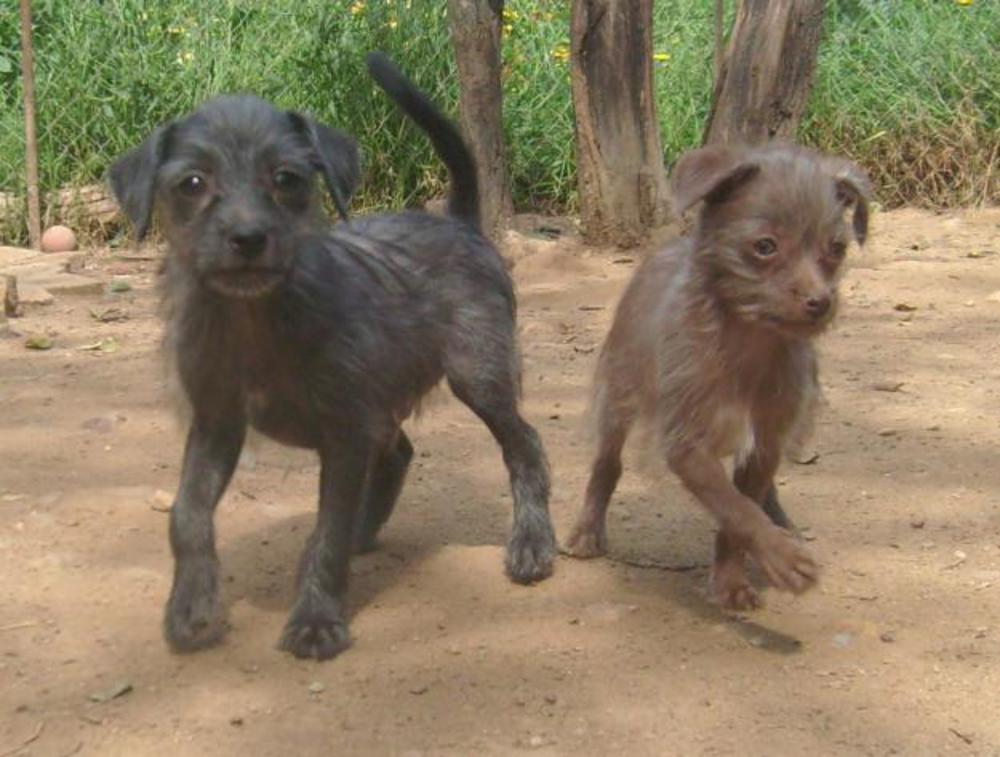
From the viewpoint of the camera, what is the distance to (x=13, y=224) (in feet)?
35.1

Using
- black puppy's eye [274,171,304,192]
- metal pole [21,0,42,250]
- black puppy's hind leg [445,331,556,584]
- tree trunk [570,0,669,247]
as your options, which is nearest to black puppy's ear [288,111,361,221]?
black puppy's eye [274,171,304,192]

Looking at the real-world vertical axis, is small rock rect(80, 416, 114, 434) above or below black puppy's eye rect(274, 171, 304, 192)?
below

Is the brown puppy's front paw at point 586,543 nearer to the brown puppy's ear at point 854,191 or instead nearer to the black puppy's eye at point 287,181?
the brown puppy's ear at point 854,191

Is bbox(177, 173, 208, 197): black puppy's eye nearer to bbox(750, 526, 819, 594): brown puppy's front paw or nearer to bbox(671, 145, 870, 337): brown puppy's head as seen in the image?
bbox(671, 145, 870, 337): brown puppy's head

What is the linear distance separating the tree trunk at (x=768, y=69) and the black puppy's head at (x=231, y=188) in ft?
15.2

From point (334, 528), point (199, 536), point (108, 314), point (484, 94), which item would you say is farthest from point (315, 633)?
point (484, 94)

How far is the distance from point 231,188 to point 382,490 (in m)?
1.52

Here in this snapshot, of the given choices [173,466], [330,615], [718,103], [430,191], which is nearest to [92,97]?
[430,191]

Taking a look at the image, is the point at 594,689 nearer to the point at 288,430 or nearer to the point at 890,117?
the point at 288,430

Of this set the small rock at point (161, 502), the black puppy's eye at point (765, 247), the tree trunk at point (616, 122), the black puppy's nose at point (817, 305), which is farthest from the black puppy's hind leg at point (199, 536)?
the tree trunk at point (616, 122)

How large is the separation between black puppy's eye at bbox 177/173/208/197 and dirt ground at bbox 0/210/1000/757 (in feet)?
3.88

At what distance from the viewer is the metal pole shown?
1008cm

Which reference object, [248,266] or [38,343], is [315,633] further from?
[38,343]

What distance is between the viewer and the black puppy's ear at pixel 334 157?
448 centimetres
